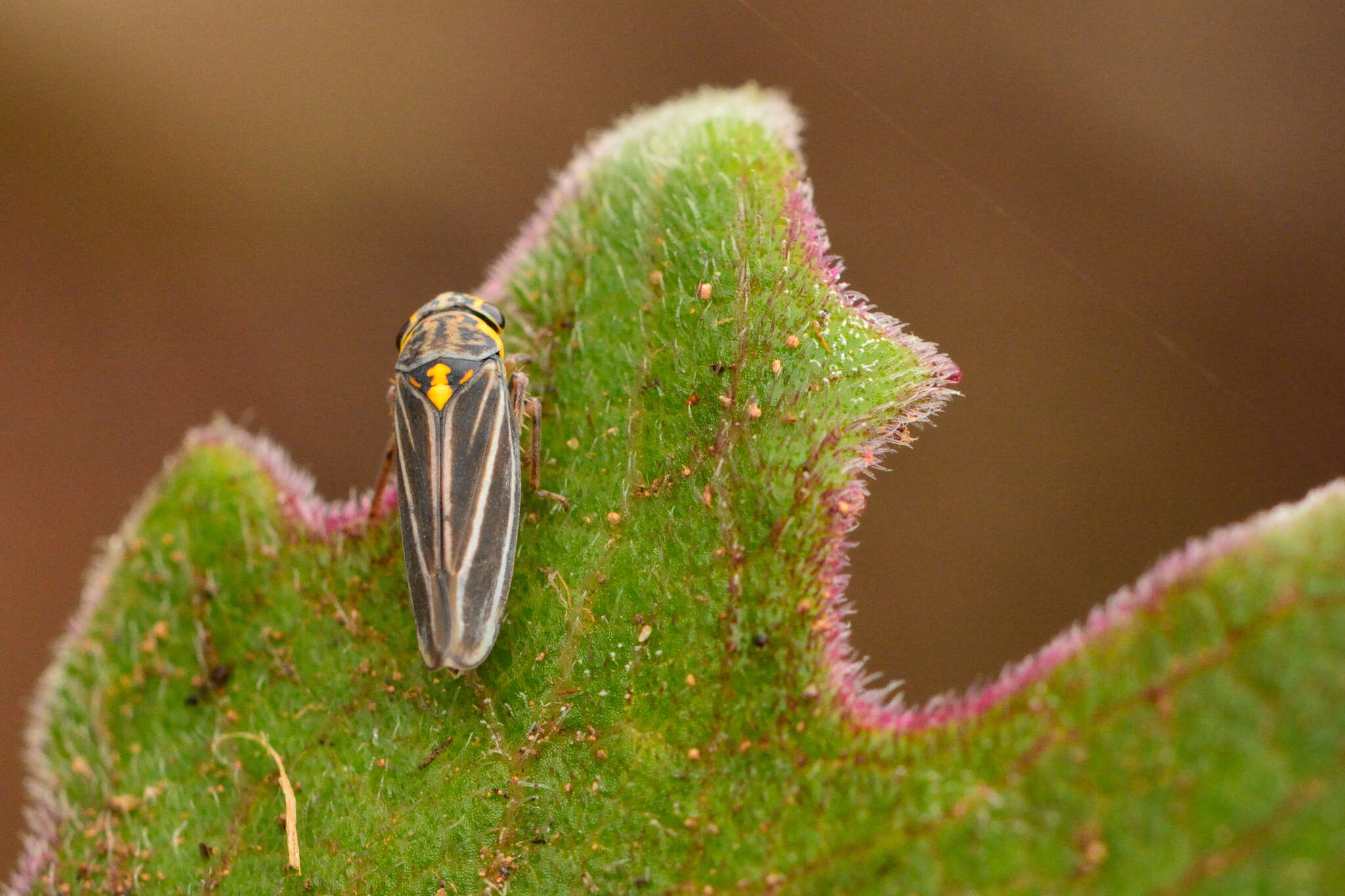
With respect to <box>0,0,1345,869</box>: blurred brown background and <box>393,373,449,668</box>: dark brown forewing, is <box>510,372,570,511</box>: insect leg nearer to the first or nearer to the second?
<box>393,373,449,668</box>: dark brown forewing

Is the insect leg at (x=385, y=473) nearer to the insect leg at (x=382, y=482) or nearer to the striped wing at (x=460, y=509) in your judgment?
the insect leg at (x=382, y=482)

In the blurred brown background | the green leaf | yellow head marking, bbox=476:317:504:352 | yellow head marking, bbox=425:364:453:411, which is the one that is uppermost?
the blurred brown background

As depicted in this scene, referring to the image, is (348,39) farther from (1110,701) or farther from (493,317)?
(1110,701)

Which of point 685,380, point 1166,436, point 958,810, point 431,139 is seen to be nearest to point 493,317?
point 685,380

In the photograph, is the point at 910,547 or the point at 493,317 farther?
the point at 910,547

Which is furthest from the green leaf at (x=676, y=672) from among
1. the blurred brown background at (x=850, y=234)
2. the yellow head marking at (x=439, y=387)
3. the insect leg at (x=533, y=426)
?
the blurred brown background at (x=850, y=234)

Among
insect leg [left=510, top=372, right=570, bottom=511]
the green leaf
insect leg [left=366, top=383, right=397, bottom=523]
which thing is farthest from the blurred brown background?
insect leg [left=510, top=372, right=570, bottom=511]

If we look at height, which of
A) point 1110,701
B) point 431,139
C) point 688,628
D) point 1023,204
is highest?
point 431,139
